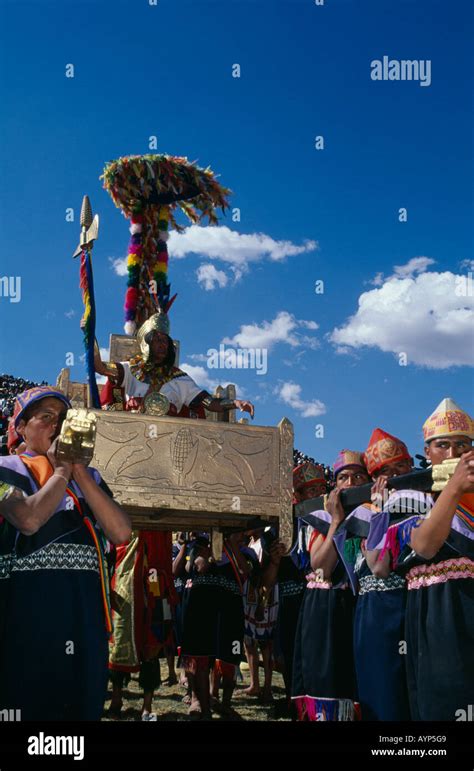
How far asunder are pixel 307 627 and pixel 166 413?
2.29m

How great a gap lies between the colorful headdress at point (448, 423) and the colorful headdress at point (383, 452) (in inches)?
33.8

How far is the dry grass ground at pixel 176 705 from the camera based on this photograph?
21.9ft

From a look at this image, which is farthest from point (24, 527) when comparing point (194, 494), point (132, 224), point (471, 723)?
point (132, 224)

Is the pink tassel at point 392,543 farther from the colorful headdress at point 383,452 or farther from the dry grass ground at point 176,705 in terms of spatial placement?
the dry grass ground at point 176,705

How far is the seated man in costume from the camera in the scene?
269 inches

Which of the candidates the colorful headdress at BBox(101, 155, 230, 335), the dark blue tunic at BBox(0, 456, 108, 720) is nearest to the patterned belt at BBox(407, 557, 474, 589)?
the dark blue tunic at BBox(0, 456, 108, 720)

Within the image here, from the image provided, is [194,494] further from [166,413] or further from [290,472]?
[166,413]

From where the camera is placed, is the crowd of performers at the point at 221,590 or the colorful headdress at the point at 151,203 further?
the colorful headdress at the point at 151,203

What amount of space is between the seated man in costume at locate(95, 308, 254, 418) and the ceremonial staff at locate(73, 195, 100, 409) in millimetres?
419

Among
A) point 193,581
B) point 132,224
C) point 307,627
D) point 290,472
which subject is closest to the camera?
point 307,627

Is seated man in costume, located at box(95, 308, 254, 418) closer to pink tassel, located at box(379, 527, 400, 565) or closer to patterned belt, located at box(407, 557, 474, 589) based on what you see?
pink tassel, located at box(379, 527, 400, 565)

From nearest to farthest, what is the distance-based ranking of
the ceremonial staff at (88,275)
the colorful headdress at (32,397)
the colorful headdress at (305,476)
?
1. the colorful headdress at (32,397)
2. the ceremonial staff at (88,275)
3. the colorful headdress at (305,476)

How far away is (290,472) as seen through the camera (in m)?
5.87

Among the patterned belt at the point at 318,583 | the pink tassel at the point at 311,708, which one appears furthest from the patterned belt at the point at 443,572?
the pink tassel at the point at 311,708
